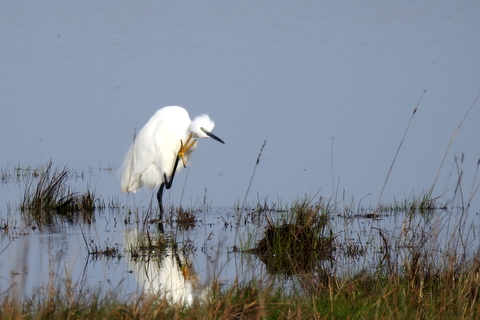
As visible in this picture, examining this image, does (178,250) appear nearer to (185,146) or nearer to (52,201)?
(52,201)

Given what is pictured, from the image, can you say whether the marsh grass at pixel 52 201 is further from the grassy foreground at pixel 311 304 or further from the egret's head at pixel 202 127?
the grassy foreground at pixel 311 304

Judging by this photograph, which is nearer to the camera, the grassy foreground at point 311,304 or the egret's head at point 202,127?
the grassy foreground at point 311,304

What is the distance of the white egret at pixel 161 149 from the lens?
9.45 m

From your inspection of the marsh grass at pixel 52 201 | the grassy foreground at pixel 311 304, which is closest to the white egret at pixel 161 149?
the marsh grass at pixel 52 201

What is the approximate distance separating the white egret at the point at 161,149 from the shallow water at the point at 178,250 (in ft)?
2.71

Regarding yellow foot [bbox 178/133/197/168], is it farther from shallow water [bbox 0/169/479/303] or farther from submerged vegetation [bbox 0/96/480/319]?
submerged vegetation [bbox 0/96/480/319]

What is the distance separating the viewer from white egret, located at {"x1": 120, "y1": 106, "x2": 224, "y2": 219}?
9453mm

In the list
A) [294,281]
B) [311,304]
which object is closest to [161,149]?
[294,281]

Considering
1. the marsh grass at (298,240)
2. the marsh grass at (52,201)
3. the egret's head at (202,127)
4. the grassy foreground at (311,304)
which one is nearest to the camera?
the grassy foreground at (311,304)

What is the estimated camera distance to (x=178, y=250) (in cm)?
624

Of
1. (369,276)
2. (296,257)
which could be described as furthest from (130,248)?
(369,276)

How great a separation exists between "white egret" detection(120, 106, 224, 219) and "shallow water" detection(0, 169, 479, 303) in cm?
83

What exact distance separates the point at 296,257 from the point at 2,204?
15.5 feet

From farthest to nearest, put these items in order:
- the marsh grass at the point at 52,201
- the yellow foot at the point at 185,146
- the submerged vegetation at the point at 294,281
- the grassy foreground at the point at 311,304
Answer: the yellow foot at the point at 185,146
the marsh grass at the point at 52,201
the submerged vegetation at the point at 294,281
the grassy foreground at the point at 311,304
